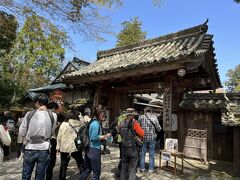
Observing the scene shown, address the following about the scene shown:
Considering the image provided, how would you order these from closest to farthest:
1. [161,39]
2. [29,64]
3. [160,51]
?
[160,51] → [161,39] → [29,64]

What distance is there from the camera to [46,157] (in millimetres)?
4863

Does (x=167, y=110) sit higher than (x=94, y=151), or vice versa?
(x=167, y=110)

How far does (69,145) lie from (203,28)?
7737 mm

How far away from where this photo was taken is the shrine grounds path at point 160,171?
25.3 feet

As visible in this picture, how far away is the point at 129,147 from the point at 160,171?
8.18 feet

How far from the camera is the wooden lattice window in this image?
34.2ft

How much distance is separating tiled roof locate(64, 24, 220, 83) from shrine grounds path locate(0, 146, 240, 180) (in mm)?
3568

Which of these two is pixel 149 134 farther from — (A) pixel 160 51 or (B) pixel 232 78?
(B) pixel 232 78

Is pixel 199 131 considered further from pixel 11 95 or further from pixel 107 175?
pixel 11 95

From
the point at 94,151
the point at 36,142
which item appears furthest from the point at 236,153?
the point at 36,142

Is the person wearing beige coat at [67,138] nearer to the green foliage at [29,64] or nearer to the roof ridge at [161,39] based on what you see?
the roof ridge at [161,39]

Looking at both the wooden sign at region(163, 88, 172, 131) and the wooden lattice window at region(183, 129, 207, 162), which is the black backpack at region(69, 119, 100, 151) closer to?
the wooden sign at region(163, 88, 172, 131)

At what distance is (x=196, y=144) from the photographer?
10.6m

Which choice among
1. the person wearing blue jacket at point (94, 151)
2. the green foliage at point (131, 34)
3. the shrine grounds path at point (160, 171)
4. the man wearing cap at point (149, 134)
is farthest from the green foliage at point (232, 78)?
the person wearing blue jacket at point (94, 151)
